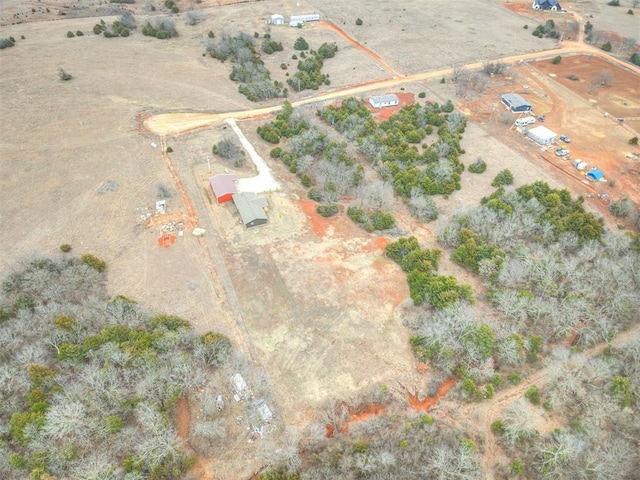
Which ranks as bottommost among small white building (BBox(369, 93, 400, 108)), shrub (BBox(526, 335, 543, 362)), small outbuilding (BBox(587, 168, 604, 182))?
shrub (BBox(526, 335, 543, 362))

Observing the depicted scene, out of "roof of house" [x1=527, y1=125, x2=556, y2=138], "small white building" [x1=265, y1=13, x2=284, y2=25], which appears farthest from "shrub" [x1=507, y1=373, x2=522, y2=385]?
"small white building" [x1=265, y1=13, x2=284, y2=25]

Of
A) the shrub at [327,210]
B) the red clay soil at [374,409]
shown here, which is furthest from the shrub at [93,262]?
the red clay soil at [374,409]

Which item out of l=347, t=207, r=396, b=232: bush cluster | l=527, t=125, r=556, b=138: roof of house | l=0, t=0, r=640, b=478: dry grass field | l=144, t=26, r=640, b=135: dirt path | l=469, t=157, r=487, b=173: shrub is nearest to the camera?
l=0, t=0, r=640, b=478: dry grass field

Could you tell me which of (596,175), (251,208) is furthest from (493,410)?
(596,175)

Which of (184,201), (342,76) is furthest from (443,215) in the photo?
(342,76)

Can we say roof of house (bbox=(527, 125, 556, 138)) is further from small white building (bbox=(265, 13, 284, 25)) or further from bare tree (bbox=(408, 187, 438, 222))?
small white building (bbox=(265, 13, 284, 25))

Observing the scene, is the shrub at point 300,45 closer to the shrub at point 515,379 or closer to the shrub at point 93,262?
the shrub at point 93,262

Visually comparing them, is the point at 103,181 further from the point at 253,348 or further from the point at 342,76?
the point at 342,76

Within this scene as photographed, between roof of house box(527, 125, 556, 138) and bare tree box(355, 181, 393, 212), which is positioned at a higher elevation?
roof of house box(527, 125, 556, 138)
